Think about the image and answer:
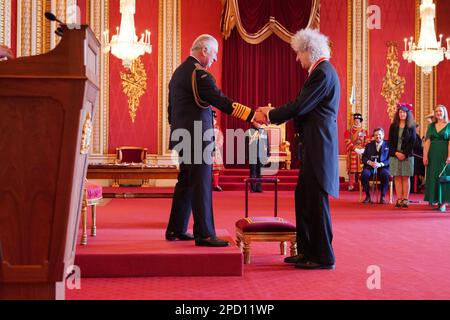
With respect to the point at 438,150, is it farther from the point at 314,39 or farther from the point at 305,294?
the point at 305,294

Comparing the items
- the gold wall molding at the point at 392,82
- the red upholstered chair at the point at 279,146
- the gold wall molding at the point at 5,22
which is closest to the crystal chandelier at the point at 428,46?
the gold wall molding at the point at 392,82

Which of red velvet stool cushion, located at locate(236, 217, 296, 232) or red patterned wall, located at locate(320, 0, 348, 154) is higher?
red patterned wall, located at locate(320, 0, 348, 154)

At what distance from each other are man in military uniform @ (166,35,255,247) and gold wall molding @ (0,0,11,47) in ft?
11.4

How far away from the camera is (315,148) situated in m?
3.92

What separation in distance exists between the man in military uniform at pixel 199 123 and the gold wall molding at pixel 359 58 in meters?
10.6

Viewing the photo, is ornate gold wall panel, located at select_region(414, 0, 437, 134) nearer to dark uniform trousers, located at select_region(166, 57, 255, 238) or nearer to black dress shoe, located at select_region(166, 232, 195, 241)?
dark uniform trousers, located at select_region(166, 57, 255, 238)

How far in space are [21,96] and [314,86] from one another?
2.06 m

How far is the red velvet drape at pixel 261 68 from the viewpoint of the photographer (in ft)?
47.3

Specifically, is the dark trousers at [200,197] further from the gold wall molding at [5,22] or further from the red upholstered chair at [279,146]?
the red upholstered chair at [279,146]

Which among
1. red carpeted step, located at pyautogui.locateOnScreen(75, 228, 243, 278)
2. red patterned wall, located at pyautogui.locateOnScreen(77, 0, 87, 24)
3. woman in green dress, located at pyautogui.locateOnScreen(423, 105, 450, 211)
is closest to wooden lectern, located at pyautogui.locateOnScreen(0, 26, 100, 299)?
red carpeted step, located at pyautogui.locateOnScreen(75, 228, 243, 278)

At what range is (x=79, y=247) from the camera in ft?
12.7

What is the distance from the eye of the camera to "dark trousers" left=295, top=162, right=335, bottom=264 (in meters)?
3.89

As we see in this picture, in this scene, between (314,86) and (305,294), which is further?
(314,86)

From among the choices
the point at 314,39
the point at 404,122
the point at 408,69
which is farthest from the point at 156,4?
the point at 314,39
